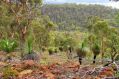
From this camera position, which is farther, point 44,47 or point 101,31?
point 44,47

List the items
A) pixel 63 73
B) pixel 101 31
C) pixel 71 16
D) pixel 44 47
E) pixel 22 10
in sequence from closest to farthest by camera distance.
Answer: pixel 63 73 → pixel 22 10 → pixel 101 31 → pixel 44 47 → pixel 71 16

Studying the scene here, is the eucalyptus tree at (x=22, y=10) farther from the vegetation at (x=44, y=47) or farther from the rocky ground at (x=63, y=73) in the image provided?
the rocky ground at (x=63, y=73)

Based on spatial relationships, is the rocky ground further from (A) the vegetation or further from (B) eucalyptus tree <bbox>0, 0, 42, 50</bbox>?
(B) eucalyptus tree <bbox>0, 0, 42, 50</bbox>

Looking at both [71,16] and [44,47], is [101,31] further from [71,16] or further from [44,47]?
[71,16]

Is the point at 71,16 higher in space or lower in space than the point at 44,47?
higher

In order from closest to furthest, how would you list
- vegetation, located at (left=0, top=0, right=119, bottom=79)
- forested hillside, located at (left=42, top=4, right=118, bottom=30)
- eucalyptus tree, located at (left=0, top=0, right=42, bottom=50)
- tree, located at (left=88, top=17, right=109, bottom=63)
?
vegetation, located at (left=0, top=0, right=119, bottom=79) → eucalyptus tree, located at (left=0, top=0, right=42, bottom=50) → tree, located at (left=88, top=17, right=109, bottom=63) → forested hillside, located at (left=42, top=4, right=118, bottom=30)

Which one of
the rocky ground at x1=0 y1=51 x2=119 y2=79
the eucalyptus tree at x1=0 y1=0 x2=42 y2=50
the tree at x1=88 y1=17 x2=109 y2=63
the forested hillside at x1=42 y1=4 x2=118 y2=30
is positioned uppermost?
the forested hillside at x1=42 y1=4 x2=118 y2=30

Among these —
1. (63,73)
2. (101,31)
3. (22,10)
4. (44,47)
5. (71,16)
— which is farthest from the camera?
(71,16)

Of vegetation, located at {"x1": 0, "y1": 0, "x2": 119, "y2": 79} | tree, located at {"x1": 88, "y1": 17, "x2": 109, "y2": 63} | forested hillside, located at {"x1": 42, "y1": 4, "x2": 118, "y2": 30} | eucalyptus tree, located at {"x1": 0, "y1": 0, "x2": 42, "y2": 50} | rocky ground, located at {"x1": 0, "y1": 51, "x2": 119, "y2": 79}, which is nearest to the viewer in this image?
rocky ground, located at {"x1": 0, "y1": 51, "x2": 119, "y2": 79}

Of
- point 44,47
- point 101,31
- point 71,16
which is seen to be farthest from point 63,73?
point 71,16

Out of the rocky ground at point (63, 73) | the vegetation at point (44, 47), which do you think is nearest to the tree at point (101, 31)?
the vegetation at point (44, 47)

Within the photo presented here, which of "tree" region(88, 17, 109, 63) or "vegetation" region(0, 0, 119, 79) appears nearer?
"vegetation" region(0, 0, 119, 79)

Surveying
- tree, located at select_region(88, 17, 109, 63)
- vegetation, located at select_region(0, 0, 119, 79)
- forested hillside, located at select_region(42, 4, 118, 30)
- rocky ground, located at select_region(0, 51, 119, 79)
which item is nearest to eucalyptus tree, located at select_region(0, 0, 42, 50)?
vegetation, located at select_region(0, 0, 119, 79)

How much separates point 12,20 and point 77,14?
110 metres
